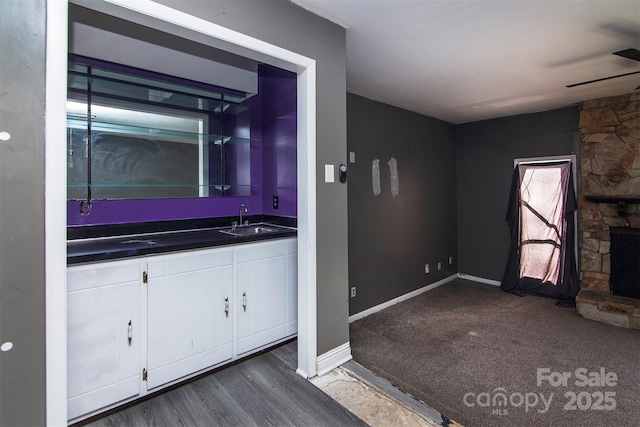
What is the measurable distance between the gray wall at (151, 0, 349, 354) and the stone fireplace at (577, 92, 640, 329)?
3.07 meters

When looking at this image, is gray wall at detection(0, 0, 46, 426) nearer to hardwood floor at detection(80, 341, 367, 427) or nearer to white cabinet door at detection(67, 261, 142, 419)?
white cabinet door at detection(67, 261, 142, 419)

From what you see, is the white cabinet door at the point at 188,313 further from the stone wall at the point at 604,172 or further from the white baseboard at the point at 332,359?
the stone wall at the point at 604,172

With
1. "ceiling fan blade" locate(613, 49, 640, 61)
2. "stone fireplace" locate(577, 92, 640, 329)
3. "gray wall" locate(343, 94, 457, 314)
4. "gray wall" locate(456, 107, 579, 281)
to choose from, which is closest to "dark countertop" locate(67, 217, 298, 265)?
"gray wall" locate(343, 94, 457, 314)

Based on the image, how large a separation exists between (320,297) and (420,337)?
1363 millimetres

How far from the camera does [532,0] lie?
1.90m

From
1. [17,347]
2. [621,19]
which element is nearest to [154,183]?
[17,347]

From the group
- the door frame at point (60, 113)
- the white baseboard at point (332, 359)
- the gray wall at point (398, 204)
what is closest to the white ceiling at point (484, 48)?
the gray wall at point (398, 204)

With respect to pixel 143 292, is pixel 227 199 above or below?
above

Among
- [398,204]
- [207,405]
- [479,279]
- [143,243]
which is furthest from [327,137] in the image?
[479,279]

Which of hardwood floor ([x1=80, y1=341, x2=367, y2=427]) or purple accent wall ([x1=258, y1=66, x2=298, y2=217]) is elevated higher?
purple accent wall ([x1=258, y1=66, x2=298, y2=217])

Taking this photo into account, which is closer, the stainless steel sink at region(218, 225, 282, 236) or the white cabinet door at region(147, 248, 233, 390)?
the white cabinet door at region(147, 248, 233, 390)

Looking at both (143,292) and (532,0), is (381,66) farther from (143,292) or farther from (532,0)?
(143,292)

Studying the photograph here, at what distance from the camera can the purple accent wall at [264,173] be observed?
2561 mm

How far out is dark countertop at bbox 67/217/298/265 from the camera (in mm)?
1769
